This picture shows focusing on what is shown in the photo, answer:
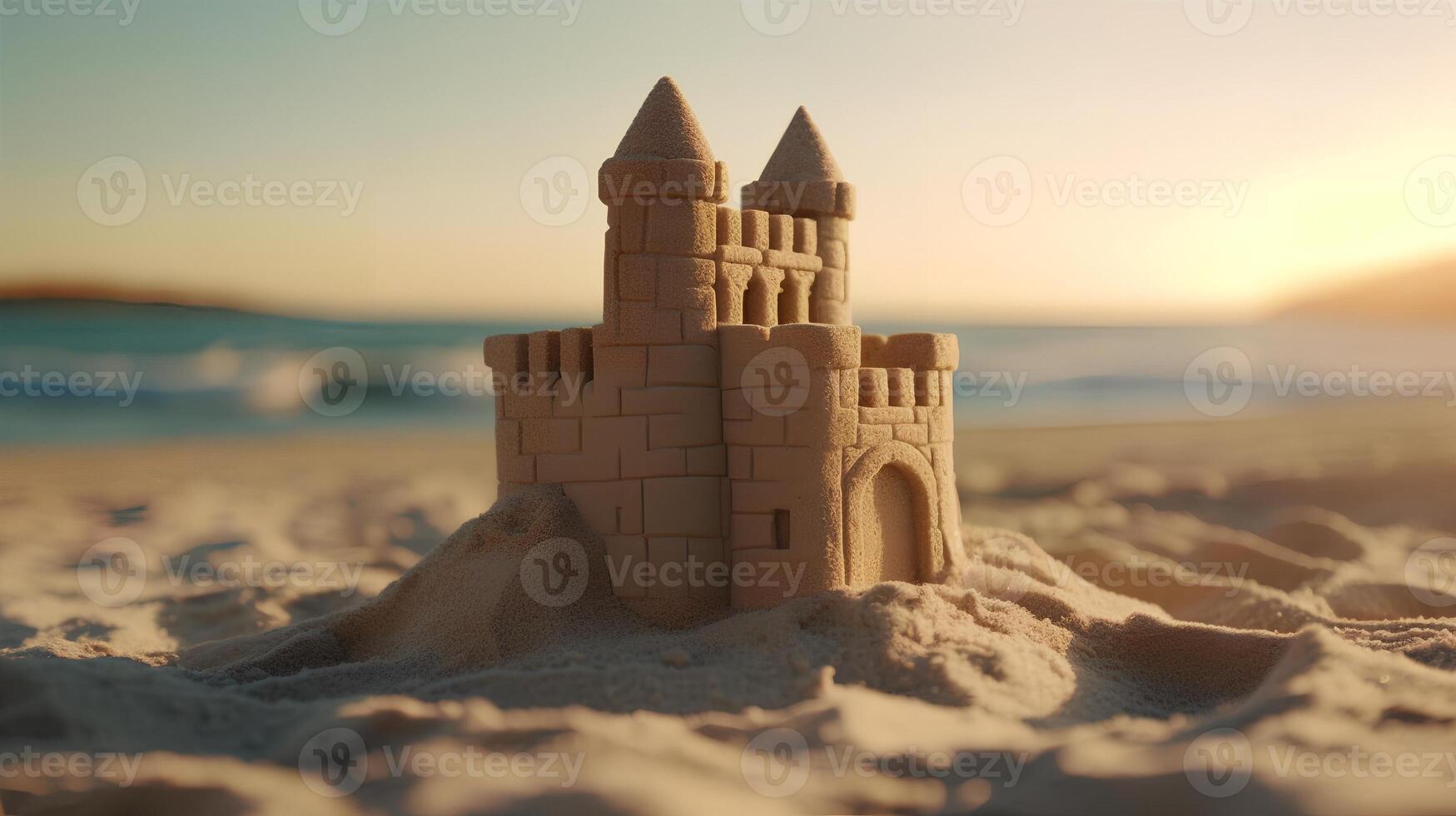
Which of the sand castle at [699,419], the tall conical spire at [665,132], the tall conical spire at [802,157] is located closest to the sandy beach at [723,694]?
the sand castle at [699,419]

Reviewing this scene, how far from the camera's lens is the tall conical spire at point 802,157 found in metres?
11.6

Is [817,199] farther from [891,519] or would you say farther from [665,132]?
[891,519]

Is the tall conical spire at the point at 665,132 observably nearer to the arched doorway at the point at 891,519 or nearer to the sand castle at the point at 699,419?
the sand castle at the point at 699,419

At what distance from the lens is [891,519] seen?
387 inches

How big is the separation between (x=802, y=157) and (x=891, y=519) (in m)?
4.20

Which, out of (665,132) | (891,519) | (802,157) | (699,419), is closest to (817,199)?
(802,157)

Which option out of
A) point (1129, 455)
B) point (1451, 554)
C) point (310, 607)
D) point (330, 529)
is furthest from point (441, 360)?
point (1451, 554)

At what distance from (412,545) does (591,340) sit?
1155 cm

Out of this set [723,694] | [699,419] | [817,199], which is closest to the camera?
[723,694]

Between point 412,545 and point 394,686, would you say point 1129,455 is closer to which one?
point 412,545

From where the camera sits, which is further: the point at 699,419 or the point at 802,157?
the point at 802,157

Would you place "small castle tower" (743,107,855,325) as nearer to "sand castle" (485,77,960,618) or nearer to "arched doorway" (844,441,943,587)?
"sand castle" (485,77,960,618)

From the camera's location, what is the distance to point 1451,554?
1870 cm

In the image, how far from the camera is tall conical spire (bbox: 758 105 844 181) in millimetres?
11641
